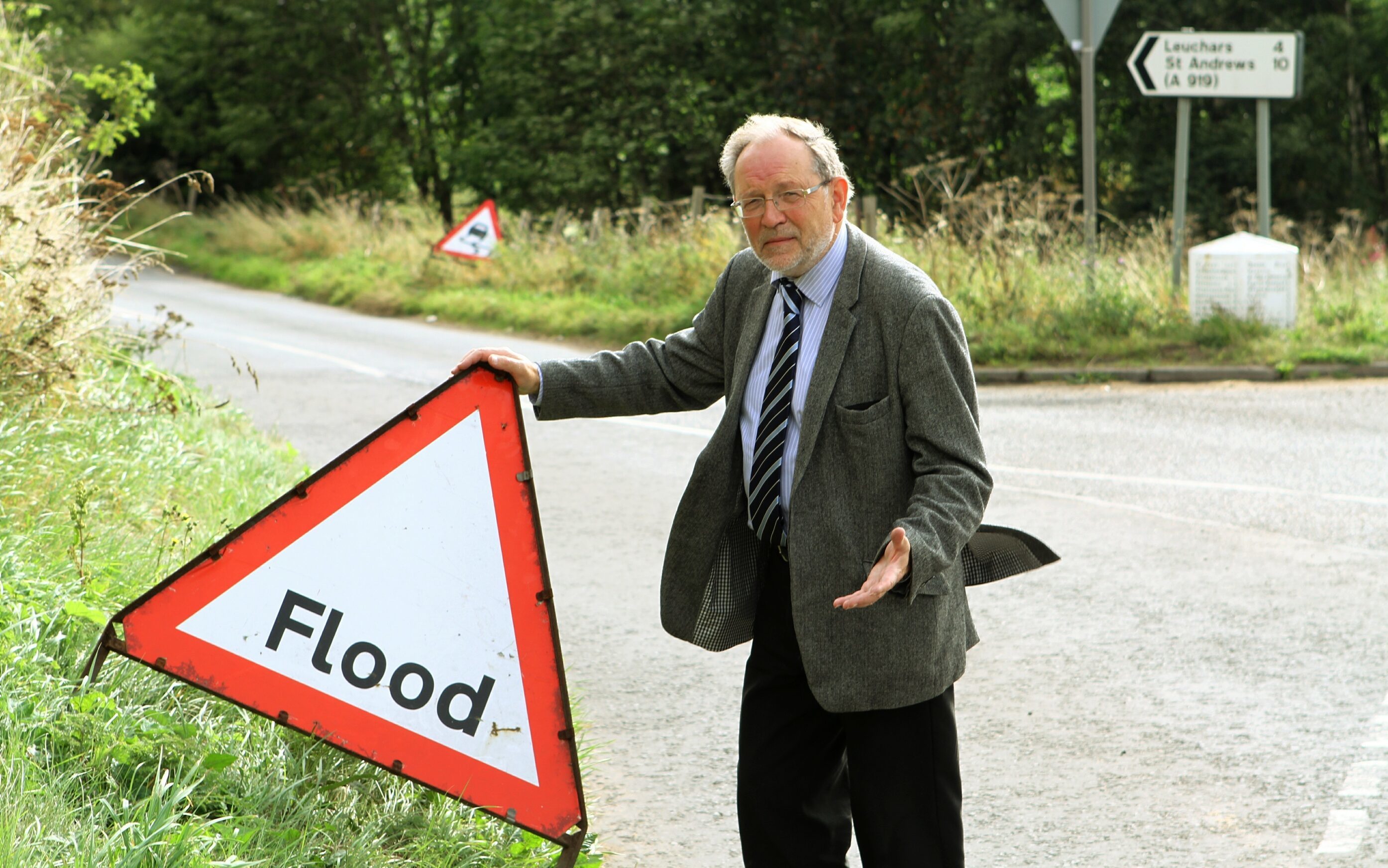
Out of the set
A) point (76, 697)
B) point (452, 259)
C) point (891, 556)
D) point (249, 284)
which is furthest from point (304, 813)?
point (249, 284)

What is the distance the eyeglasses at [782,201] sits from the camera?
296 centimetres

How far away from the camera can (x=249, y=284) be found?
89.7 ft

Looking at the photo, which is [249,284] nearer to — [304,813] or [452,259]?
[452,259]

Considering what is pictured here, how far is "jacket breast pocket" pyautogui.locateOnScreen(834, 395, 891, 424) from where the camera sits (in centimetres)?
286

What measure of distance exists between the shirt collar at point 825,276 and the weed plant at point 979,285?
35.0 ft

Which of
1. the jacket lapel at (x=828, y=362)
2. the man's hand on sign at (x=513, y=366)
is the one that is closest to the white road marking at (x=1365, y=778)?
the jacket lapel at (x=828, y=362)

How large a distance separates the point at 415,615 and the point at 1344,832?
2.57 m

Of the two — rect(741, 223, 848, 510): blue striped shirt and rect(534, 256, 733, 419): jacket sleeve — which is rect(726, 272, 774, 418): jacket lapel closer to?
rect(741, 223, 848, 510): blue striped shirt

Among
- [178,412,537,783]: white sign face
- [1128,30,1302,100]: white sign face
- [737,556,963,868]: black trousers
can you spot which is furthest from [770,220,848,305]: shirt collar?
[1128,30,1302,100]: white sign face

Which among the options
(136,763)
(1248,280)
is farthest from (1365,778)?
(1248,280)

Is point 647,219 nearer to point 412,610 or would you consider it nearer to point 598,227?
point 598,227

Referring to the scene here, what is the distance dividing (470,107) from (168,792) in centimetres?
4080

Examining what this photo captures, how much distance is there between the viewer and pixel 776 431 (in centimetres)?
301

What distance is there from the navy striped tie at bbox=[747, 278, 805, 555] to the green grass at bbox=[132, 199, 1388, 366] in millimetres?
10669
